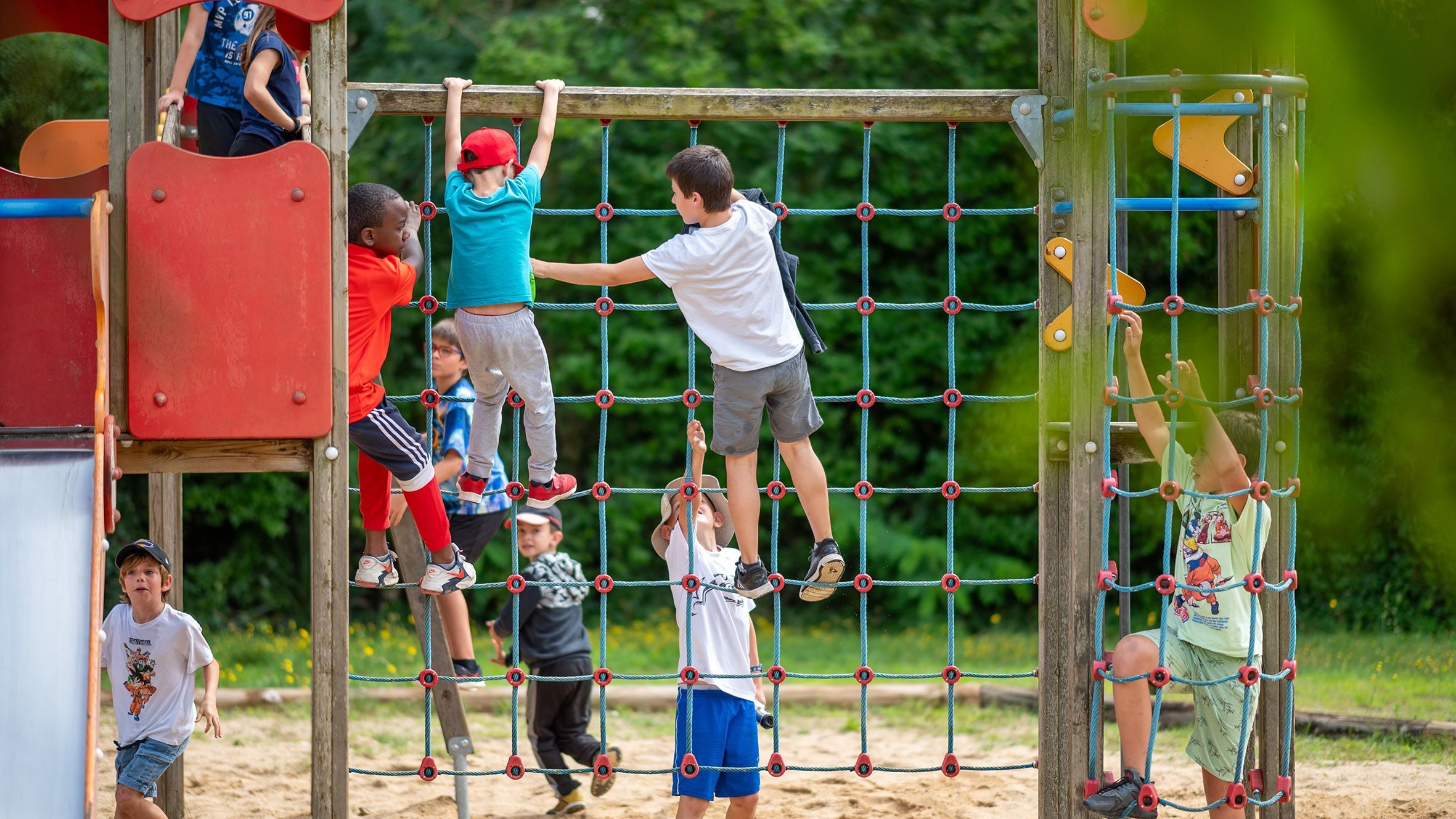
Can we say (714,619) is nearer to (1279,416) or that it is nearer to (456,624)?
(456,624)

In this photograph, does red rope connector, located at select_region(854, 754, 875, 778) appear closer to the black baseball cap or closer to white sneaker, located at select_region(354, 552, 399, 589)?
white sneaker, located at select_region(354, 552, 399, 589)

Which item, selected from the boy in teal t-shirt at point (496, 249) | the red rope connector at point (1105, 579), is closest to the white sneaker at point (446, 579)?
the boy in teal t-shirt at point (496, 249)

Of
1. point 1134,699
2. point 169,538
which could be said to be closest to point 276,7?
point 169,538

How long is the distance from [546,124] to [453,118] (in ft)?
0.90

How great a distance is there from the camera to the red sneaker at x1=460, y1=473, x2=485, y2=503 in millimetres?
4457

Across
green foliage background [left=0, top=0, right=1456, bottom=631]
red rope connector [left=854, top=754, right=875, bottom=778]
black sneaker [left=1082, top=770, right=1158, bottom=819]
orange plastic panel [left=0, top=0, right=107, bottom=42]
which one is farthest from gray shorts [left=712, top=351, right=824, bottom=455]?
green foliage background [left=0, top=0, right=1456, bottom=631]

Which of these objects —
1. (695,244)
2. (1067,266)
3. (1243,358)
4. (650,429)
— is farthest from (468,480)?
(650,429)

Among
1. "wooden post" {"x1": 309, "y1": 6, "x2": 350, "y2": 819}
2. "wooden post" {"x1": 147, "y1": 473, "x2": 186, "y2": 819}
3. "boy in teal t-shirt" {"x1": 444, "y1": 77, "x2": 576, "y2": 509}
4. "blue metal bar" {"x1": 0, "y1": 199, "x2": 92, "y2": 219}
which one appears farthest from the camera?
"wooden post" {"x1": 147, "y1": 473, "x2": 186, "y2": 819}

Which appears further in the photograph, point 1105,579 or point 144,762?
point 144,762

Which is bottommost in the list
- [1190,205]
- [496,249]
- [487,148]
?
[496,249]

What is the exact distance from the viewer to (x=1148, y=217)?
33.6ft

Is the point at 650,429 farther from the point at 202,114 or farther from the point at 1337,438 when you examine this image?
the point at 202,114

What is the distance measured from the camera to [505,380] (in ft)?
14.4

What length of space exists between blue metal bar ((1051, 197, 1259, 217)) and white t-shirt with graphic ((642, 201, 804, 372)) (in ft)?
2.89
